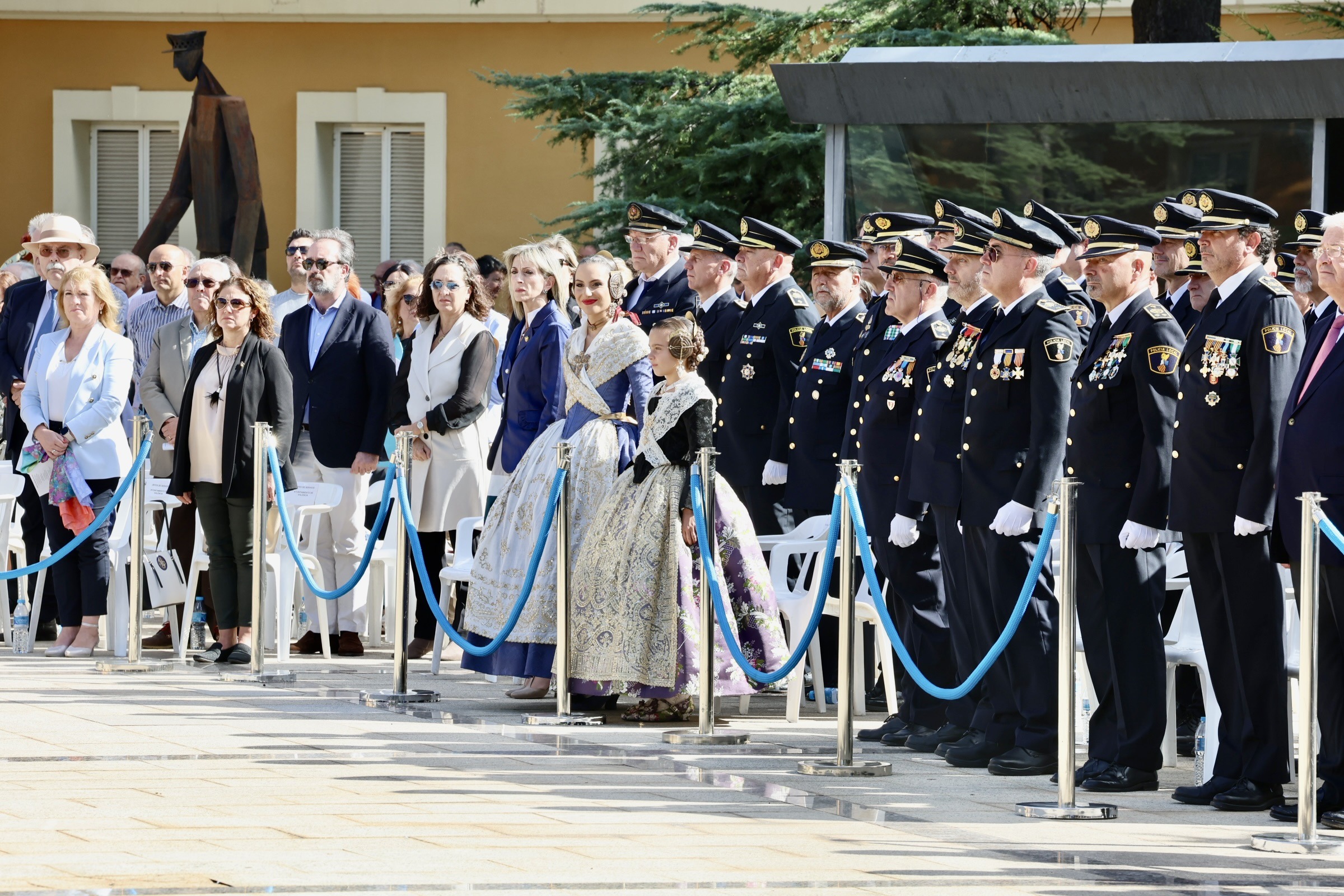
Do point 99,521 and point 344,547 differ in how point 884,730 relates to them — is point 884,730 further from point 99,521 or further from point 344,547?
Answer: point 99,521

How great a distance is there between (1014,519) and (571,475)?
2133mm

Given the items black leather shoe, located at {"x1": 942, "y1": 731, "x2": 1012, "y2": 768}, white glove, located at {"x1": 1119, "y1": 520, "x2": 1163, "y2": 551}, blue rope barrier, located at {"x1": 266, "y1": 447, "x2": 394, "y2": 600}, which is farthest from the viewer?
blue rope barrier, located at {"x1": 266, "y1": 447, "x2": 394, "y2": 600}

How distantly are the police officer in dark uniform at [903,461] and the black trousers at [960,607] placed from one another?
20cm

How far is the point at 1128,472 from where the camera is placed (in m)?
7.02

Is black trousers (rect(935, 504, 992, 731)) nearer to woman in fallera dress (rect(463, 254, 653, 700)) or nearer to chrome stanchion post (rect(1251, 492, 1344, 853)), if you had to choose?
woman in fallera dress (rect(463, 254, 653, 700))

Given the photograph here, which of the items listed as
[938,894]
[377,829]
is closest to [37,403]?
[377,829]

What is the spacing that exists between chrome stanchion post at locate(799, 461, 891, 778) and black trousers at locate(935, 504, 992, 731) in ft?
2.04

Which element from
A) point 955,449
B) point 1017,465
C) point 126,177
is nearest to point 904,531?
point 955,449

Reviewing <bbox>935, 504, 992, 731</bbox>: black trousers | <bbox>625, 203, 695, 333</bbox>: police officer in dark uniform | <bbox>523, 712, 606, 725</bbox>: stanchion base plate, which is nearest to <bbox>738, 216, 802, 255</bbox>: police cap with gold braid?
<bbox>625, 203, 695, 333</bbox>: police officer in dark uniform

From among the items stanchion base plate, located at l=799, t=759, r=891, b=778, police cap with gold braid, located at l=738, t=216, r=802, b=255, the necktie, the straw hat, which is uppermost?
the straw hat

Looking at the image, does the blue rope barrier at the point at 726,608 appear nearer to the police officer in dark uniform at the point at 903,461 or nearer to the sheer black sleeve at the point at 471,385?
the police officer in dark uniform at the point at 903,461

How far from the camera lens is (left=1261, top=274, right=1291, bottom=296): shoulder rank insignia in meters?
6.63

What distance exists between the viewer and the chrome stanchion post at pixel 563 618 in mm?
8359

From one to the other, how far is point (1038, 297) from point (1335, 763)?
1.93 meters
